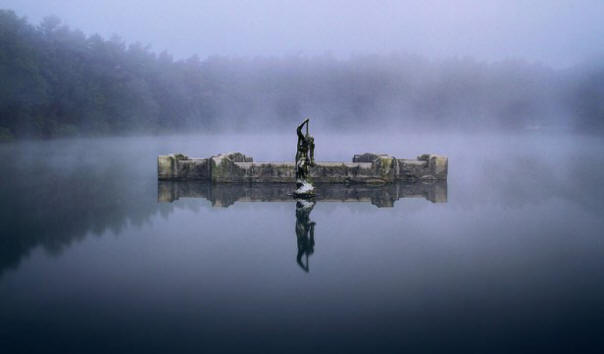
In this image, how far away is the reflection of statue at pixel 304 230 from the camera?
288 inches

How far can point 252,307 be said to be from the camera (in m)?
5.14

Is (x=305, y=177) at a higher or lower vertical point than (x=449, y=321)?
higher

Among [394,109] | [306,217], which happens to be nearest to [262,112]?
[394,109]

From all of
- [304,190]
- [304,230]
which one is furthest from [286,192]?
[304,230]

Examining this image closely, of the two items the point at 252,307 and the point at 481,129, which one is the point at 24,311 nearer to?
the point at 252,307

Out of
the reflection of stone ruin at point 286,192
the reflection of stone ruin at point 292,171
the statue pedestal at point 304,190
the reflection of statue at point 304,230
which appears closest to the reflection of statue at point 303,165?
the statue pedestal at point 304,190

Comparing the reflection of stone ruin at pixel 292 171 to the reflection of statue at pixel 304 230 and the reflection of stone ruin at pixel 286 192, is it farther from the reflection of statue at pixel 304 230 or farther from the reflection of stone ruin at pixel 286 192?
the reflection of statue at pixel 304 230

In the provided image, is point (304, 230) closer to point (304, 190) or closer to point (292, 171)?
point (304, 190)

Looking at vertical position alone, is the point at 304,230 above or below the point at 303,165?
below

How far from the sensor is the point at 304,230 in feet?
29.0

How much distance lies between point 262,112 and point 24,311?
8662 centimetres

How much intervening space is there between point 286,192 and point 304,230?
4.68m

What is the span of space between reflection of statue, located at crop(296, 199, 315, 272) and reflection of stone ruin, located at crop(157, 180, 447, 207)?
0.88m

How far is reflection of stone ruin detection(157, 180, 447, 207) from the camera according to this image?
12406 mm
